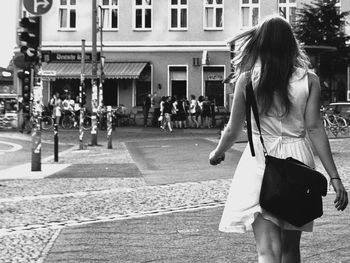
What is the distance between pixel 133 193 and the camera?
12031mm

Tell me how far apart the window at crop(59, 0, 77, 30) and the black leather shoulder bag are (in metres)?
44.3

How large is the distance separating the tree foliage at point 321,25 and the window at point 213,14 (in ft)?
20.5

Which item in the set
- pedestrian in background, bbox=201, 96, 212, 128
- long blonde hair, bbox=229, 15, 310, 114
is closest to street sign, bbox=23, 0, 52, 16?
long blonde hair, bbox=229, 15, 310, 114

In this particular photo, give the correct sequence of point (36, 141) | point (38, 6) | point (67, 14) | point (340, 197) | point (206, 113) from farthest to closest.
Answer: point (67, 14), point (206, 113), point (36, 141), point (38, 6), point (340, 197)

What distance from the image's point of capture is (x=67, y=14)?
47.4 meters

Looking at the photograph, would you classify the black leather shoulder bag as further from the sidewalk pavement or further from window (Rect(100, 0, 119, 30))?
window (Rect(100, 0, 119, 30))

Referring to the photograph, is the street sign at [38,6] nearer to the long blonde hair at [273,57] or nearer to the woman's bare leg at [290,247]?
the long blonde hair at [273,57]

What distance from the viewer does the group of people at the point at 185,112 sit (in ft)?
137

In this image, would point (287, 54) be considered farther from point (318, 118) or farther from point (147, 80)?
point (147, 80)

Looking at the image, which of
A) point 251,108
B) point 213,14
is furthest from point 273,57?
point 213,14

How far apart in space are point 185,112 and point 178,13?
7799mm

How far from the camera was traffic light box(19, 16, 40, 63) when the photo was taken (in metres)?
16.5

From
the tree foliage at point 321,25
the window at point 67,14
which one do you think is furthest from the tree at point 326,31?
the window at point 67,14

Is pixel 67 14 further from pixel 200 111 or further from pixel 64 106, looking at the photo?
pixel 200 111
